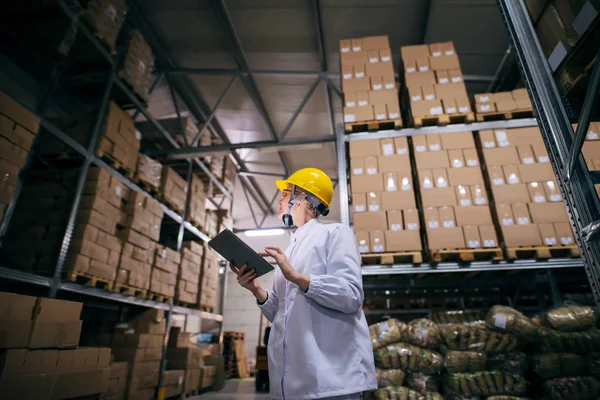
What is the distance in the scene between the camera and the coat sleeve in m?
1.64

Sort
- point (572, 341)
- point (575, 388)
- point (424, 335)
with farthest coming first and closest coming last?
point (424, 335)
point (572, 341)
point (575, 388)

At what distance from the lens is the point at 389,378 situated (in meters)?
3.73

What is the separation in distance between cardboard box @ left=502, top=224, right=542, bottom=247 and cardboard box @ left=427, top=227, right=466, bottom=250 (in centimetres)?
52

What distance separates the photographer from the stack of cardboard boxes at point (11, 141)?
376 cm

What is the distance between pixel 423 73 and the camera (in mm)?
5297

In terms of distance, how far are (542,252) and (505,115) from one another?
79.8 inches

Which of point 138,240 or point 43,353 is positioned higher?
point 138,240

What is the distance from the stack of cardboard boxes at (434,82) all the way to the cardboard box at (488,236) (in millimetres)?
1735

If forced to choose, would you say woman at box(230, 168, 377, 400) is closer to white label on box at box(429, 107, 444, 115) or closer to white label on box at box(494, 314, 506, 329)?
white label on box at box(494, 314, 506, 329)

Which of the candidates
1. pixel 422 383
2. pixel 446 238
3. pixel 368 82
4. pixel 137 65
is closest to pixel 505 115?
pixel 368 82

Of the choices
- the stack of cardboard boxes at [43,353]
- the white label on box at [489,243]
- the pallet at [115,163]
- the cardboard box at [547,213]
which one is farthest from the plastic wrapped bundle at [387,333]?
the pallet at [115,163]

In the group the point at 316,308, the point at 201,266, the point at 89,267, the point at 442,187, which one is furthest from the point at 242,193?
the point at 316,308

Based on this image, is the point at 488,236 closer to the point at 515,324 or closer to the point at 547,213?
the point at 547,213

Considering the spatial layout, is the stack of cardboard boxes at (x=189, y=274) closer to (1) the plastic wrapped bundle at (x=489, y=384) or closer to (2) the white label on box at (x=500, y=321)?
(1) the plastic wrapped bundle at (x=489, y=384)
